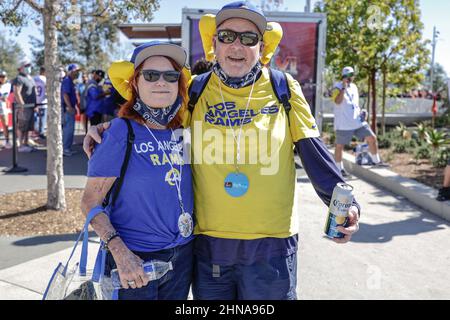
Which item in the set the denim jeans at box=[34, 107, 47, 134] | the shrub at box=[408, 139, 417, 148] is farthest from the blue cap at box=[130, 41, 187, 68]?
the denim jeans at box=[34, 107, 47, 134]

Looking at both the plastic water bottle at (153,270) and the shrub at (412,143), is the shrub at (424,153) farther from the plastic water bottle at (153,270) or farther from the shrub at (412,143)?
the plastic water bottle at (153,270)

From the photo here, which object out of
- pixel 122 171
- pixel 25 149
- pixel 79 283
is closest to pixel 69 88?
pixel 25 149

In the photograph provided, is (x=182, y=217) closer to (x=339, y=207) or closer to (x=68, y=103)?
(x=339, y=207)

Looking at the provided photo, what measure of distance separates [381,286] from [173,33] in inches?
438

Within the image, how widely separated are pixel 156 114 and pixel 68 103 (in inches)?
326

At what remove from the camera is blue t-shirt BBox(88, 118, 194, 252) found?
6.41 feet

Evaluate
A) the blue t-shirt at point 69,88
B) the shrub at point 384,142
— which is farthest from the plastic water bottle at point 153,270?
the shrub at point 384,142

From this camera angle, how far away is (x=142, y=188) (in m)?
1.97

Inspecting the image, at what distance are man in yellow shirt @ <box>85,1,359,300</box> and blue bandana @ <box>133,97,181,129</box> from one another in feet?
0.49

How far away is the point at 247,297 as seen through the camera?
2088 mm

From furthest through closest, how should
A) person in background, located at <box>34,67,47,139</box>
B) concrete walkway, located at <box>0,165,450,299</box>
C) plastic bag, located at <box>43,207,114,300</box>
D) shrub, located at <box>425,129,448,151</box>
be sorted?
person in background, located at <box>34,67,47,139</box>, shrub, located at <box>425,129,448,151</box>, concrete walkway, located at <box>0,165,450,299</box>, plastic bag, located at <box>43,207,114,300</box>

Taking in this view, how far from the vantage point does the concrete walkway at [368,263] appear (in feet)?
11.7

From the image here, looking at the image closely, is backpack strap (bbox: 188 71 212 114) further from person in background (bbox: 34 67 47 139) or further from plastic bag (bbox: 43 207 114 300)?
person in background (bbox: 34 67 47 139)

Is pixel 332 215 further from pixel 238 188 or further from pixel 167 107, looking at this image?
pixel 167 107
